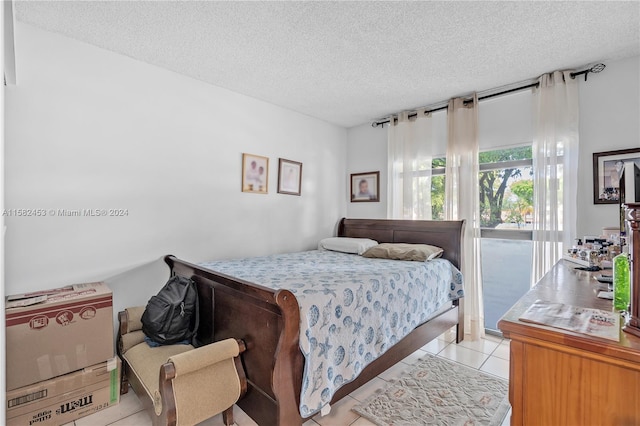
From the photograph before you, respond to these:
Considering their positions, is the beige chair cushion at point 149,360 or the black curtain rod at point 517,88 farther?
the black curtain rod at point 517,88

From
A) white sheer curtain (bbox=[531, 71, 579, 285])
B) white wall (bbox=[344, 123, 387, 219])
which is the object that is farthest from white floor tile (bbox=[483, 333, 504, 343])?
white wall (bbox=[344, 123, 387, 219])

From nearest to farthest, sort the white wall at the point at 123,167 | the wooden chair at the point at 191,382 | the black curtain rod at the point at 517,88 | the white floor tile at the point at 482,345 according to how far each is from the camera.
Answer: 1. the wooden chair at the point at 191,382
2. the white wall at the point at 123,167
3. the black curtain rod at the point at 517,88
4. the white floor tile at the point at 482,345

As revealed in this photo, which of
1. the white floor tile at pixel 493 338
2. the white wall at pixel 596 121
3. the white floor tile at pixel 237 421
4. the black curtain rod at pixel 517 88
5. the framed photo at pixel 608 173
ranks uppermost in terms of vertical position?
the black curtain rod at pixel 517 88

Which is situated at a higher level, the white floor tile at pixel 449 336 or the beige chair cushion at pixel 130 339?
the beige chair cushion at pixel 130 339

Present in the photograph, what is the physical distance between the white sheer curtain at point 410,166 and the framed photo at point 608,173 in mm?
1451

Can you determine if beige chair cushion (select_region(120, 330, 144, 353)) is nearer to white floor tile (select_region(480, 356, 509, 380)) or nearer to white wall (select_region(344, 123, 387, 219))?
white floor tile (select_region(480, 356, 509, 380))

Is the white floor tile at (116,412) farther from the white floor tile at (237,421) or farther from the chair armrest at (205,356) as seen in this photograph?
the chair armrest at (205,356)

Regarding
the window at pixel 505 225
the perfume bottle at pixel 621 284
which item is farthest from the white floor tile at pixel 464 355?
the perfume bottle at pixel 621 284

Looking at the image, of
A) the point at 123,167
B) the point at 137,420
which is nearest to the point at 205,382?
the point at 137,420

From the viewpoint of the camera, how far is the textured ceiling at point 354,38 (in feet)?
6.35

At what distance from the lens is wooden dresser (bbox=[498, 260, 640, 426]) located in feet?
2.69

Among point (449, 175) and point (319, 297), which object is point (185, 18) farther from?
point (449, 175)

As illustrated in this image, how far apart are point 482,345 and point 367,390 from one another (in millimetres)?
1448

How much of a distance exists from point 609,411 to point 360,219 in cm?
333
